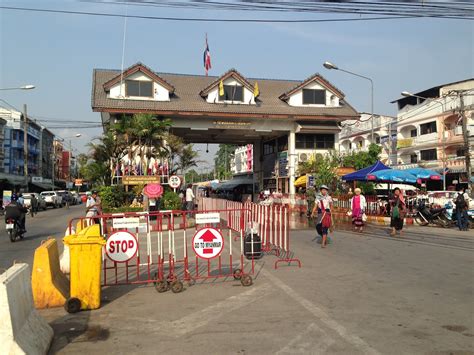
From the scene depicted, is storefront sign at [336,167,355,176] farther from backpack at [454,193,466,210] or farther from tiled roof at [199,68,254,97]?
backpack at [454,193,466,210]

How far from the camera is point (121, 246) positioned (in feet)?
24.5

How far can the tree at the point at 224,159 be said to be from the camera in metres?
97.5

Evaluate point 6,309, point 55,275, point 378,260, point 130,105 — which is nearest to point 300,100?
point 130,105

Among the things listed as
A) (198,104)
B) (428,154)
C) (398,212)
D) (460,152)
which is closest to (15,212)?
(398,212)

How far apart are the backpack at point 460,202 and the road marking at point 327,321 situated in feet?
38.2

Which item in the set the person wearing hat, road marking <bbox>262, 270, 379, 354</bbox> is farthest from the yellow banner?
road marking <bbox>262, 270, 379, 354</bbox>

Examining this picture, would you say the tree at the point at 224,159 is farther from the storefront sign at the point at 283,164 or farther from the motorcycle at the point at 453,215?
the motorcycle at the point at 453,215

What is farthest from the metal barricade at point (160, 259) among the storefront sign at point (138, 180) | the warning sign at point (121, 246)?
the storefront sign at point (138, 180)

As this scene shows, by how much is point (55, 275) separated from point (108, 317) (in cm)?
141

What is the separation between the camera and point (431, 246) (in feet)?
39.5

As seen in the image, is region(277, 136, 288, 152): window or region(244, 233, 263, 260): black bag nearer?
region(244, 233, 263, 260): black bag

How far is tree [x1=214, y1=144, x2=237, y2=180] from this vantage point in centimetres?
9747

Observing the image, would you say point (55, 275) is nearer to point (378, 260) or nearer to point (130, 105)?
point (378, 260)

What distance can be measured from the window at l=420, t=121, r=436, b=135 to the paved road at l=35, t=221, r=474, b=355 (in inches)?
1326
